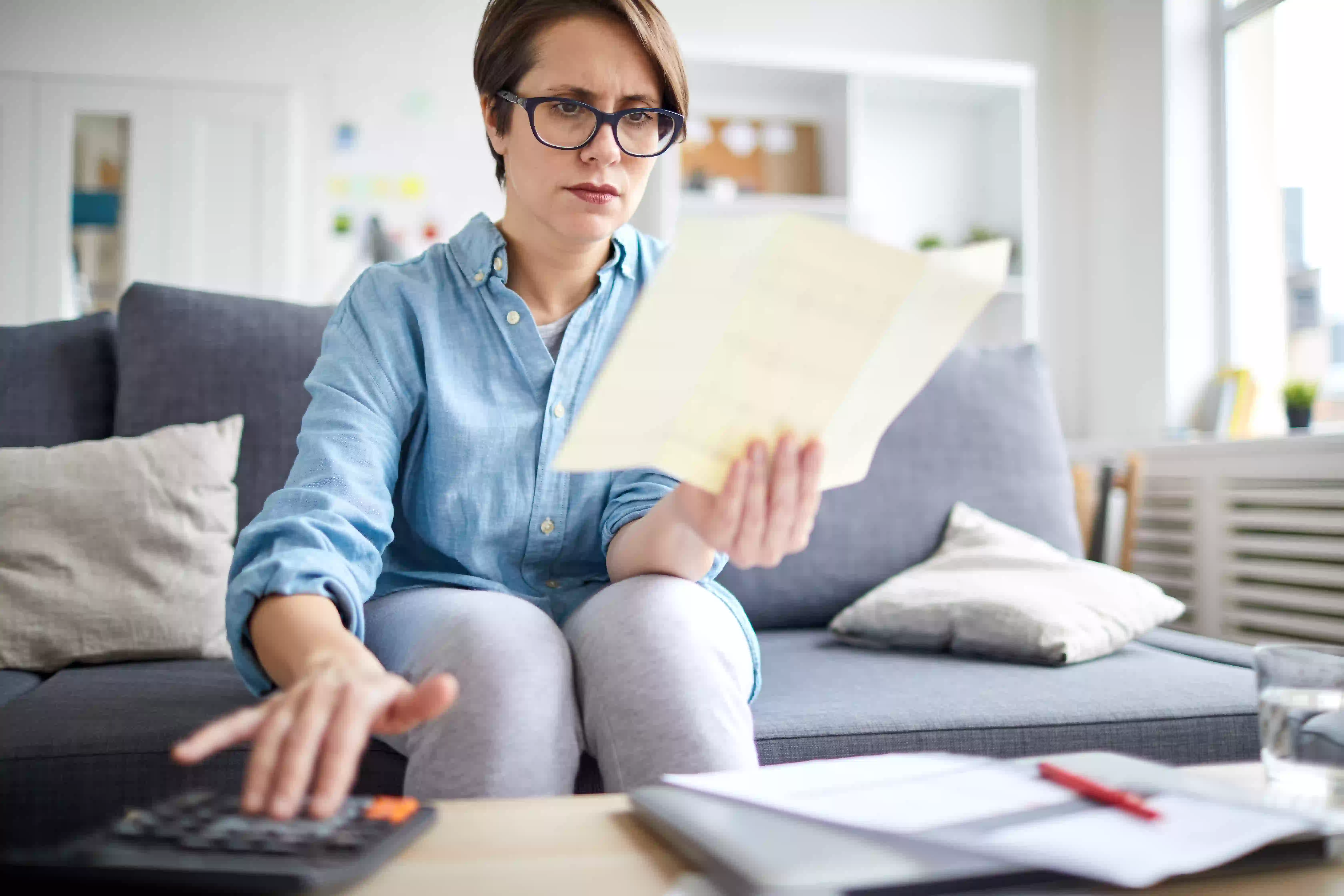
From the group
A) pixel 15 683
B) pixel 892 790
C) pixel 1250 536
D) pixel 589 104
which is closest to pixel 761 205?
pixel 1250 536

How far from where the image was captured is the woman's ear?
1108 mm

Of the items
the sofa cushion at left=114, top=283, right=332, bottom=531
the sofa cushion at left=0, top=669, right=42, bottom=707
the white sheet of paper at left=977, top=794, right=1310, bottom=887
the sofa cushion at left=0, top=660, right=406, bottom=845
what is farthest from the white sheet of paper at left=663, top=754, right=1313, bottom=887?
the sofa cushion at left=114, top=283, right=332, bottom=531

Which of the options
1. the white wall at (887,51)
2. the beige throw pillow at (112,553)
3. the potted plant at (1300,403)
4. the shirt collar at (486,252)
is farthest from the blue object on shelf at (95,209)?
the potted plant at (1300,403)

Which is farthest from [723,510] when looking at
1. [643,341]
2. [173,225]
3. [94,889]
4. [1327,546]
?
[173,225]

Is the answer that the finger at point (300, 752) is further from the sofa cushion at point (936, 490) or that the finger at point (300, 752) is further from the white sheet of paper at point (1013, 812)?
the sofa cushion at point (936, 490)

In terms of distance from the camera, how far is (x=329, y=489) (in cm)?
84

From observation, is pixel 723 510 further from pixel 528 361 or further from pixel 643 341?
pixel 528 361

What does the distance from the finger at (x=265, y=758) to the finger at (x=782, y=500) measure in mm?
331

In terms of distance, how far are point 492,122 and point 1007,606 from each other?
35.9 inches

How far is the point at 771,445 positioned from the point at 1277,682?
365 mm

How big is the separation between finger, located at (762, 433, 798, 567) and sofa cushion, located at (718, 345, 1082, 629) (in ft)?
2.68

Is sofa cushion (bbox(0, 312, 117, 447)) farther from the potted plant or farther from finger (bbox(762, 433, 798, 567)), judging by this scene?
the potted plant

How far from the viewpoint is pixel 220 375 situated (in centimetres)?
149

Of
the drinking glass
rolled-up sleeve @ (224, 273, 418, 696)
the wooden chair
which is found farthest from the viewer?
the wooden chair
